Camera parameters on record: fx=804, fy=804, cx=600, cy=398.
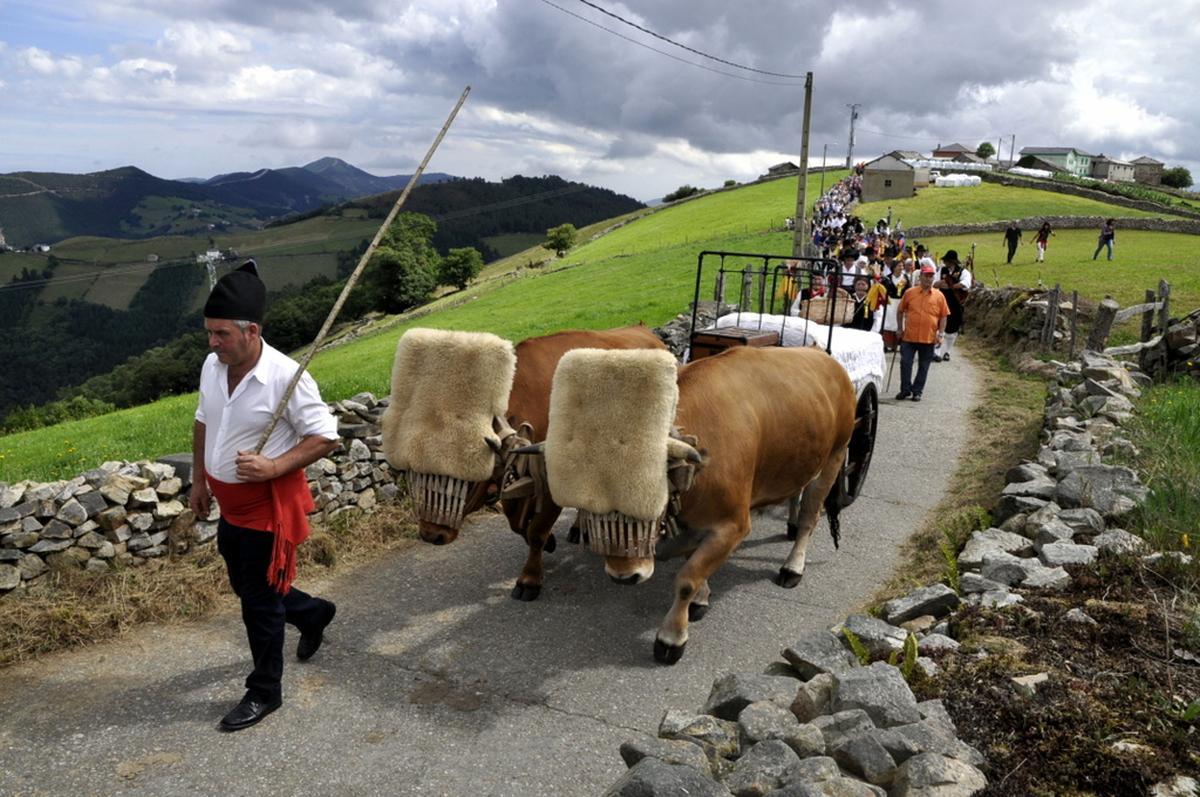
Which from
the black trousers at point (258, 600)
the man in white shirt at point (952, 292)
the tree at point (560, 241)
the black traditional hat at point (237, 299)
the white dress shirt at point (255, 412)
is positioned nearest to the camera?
the black traditional hat at point (237, 299)

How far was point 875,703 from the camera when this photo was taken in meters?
3.56

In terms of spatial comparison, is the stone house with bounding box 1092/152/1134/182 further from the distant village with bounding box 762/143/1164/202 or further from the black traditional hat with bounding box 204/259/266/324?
the black traditional hat with bounding box 204/259/266/324

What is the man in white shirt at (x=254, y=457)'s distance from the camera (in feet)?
13.2

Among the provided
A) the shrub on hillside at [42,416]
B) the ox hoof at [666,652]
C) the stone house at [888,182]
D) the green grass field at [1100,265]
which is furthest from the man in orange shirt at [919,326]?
the stone house at [888,182]

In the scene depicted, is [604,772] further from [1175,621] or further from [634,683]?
[1175,621]

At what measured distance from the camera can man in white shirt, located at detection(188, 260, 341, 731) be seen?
4035mm

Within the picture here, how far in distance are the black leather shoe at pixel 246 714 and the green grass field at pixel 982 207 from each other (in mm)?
44931

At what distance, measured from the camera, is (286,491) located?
167 inches

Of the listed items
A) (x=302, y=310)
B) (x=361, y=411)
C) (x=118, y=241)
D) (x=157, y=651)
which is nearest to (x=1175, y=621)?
(x=157, y=651)

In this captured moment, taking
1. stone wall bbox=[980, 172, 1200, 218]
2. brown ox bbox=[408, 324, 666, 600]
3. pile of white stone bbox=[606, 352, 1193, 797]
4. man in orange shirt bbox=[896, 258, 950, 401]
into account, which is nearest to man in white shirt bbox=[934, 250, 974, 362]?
man in orange shirt bbox=[896, 258, 950, 401]

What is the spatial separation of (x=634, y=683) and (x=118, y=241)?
21927cm

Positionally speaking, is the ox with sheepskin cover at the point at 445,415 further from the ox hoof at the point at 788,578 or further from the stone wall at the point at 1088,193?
the stone wall at the point at 1088,193

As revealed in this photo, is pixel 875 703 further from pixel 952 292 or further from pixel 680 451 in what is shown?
pixel 952 292

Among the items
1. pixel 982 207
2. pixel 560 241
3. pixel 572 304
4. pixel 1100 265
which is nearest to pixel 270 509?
pixel 572 304
